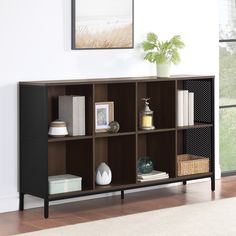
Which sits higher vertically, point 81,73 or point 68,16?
point 68,16

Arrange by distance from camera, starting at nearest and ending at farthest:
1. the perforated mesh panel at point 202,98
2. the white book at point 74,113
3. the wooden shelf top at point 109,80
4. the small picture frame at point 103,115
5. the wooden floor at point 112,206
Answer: the wooden floor at point 112,206
the wooden shelf top at point 109,80
the white book at point 74,113
the small picture frame at point 103,115
the perforated mesh panel at point 202,98

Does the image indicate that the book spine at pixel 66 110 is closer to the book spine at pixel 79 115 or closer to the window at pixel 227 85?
the book spine at pixel 79 115

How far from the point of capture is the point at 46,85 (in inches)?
213

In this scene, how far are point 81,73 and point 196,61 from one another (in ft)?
4.03

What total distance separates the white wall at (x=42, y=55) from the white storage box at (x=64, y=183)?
0.33 m

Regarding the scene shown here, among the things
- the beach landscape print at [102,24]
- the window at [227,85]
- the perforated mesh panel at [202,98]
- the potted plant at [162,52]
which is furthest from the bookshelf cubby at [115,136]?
the window at [227,85]

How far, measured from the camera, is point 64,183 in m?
5.64

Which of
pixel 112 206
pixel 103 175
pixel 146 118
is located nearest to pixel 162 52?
pixel 146 118

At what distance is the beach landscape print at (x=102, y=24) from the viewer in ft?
19.5

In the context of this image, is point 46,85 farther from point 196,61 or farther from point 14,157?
point 196,61

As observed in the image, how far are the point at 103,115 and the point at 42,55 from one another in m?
0.65

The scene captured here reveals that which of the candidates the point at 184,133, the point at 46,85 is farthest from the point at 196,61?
the point at 46,85

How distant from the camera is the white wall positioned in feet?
18.5

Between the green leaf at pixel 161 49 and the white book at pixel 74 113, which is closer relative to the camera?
the white book at pixel 74 113
